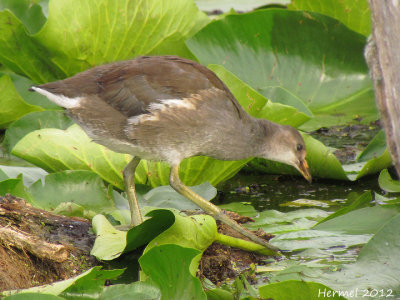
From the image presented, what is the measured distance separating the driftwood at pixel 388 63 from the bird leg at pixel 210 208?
4.07 feet

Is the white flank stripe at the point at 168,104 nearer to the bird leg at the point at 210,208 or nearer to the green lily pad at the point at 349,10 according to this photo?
the bird leg at the point at 210,208

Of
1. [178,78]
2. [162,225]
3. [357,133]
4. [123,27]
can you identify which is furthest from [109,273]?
[357,133]

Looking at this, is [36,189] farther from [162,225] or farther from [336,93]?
[336,93]

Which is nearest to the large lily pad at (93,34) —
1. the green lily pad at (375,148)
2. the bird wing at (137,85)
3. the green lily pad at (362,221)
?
the bird wing at (137,85)

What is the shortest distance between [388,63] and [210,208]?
1.67 metres

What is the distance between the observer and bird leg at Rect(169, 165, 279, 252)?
3.97 metres

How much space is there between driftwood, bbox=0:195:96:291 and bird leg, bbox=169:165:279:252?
2.59 ft

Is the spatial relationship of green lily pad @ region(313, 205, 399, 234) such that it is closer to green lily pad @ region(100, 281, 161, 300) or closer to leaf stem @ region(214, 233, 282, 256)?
leaf stem @ region(214, 233, 282, 256)

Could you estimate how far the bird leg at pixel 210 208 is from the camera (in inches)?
156

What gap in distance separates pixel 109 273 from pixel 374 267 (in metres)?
1.28

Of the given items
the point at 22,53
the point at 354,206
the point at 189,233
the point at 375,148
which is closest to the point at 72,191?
the point at 189,233

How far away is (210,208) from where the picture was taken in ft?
13.8

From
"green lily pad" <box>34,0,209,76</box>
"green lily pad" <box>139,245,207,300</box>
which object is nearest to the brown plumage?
"green lily pad" <box>34,0,209,76</box>

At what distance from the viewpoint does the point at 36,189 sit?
4.23 meters
